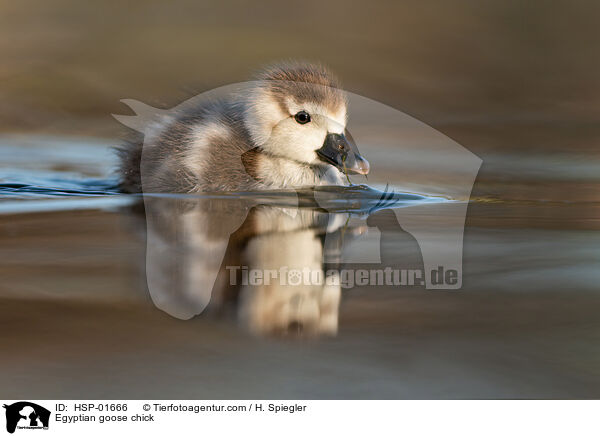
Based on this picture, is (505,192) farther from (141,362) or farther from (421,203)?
(141,362)

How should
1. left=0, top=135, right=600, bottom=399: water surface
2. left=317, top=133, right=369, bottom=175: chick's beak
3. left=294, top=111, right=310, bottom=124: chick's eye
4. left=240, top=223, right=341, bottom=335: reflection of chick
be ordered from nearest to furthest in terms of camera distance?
left=0, top=135, right=600, bottom=399: water surface < left=240, top=223, right=341, bottom=335: reflection of chick < left=317, top=133, right=369, bottom=175: chick's beak < left=294, top=111, right=310, bottom=124: chick's eye

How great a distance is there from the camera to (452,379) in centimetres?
115

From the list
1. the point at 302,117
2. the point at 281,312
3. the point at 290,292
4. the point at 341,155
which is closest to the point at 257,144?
the point at 302,117

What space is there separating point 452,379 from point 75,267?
91 cm

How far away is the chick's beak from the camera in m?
2.45

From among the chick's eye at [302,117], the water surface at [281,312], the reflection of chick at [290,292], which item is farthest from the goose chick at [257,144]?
the reflection of chick at [290,292]

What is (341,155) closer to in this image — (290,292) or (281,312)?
(290,292)

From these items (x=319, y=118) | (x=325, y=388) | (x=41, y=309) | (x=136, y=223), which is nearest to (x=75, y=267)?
(x=41, y=309)

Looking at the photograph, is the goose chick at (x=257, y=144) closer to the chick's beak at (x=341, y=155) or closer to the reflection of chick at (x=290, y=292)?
the chick's beak at (x=341, y=155)

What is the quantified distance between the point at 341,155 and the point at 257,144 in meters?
0.31

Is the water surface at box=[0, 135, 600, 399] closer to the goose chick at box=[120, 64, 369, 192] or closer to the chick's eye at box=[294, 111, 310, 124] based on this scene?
the goose chick at box=[120, 64, 369, 192]

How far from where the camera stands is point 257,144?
259 cm

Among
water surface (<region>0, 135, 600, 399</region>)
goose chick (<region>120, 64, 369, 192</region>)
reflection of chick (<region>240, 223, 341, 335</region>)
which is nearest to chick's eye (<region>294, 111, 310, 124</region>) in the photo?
goose chick (<region>120, 64, 369, 192</region>)

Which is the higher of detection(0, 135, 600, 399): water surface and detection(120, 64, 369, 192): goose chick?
detection(120, 64, 369, 192): goose chick
